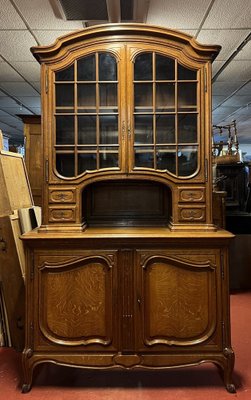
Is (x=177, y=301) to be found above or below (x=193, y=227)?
below

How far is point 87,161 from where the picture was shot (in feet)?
7.73

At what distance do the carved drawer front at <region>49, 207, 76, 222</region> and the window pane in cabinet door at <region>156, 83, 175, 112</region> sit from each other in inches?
33.6

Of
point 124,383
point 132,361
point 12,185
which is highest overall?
point 12,185

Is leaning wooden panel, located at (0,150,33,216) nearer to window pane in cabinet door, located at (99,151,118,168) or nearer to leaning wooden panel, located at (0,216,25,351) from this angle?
leaning wooden panel, located at (0,216,25,351)

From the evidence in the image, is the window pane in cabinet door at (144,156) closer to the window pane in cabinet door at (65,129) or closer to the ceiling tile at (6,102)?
the window pane in cabinet door at (65,129)

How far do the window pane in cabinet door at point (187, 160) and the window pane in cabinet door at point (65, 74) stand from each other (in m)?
0.82

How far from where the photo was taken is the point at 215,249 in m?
2.12

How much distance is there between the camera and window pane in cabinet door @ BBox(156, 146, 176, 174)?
2.34m

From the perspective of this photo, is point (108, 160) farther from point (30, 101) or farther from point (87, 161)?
point (30, 101)

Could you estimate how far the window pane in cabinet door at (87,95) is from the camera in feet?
7.66

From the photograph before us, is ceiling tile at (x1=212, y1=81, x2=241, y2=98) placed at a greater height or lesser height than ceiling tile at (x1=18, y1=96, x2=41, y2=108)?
lesser

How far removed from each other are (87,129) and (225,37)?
181 centimetres

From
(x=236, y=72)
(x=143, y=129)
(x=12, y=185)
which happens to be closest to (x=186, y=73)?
(x=143, y=129)

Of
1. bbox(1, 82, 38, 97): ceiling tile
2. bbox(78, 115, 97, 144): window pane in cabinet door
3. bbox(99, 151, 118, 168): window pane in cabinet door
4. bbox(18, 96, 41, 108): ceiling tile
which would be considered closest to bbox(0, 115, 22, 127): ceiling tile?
bbox(18, 96, 41, 108): ceiling tile
